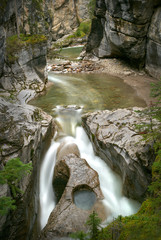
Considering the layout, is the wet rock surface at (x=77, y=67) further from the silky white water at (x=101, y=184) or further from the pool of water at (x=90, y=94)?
the silky white water at (x=101, y=184)

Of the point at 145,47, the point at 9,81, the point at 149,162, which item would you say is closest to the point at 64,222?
the point at 149,162

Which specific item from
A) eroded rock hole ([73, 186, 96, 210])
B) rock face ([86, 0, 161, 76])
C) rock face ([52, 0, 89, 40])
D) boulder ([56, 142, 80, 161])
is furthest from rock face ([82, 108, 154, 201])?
rock face ([52, 0, 89, 40])

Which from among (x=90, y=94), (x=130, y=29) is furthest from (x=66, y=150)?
(x=130, y=29)

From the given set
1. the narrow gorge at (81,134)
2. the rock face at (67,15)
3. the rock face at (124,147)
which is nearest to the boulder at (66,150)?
the narrow gorge at (81,134)

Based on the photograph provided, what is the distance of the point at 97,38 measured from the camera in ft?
83.0

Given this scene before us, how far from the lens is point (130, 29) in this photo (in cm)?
1836

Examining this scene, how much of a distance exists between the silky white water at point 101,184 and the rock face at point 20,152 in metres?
0.61

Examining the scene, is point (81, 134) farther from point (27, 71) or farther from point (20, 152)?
point (27, 71)

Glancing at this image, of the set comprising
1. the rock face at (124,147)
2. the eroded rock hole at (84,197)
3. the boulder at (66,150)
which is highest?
the rock face at (124,147)

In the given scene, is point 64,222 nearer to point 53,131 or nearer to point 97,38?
point 53,131

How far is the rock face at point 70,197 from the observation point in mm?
5078

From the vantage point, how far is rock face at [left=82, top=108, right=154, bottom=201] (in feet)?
18.8

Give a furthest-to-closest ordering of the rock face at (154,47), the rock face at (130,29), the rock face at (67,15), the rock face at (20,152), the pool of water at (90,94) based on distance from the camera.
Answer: the rock face at (67,15) < the rock face at (130,29) < the rock face at (154,47) < the pool of water at (90,94) < the rock face at (20,152)

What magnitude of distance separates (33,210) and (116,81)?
589 inches
